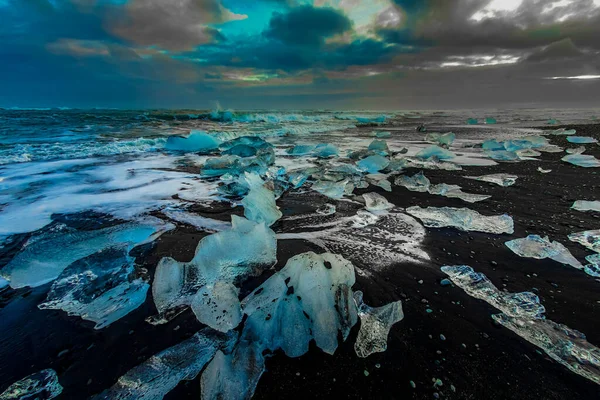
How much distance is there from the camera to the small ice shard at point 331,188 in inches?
157

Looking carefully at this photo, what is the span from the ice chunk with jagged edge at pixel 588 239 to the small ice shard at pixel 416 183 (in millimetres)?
1774

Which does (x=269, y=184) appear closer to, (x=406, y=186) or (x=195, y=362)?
(x=406, y=186)

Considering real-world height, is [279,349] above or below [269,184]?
below

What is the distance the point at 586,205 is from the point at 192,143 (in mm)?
8985

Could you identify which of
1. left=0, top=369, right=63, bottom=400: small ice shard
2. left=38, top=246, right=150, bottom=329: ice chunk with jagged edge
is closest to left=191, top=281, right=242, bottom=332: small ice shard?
left=38, top=246, right=150, bottom=329: ice chunk with jagged edge

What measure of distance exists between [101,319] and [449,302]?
7.40 ft

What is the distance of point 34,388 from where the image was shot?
1.24 m

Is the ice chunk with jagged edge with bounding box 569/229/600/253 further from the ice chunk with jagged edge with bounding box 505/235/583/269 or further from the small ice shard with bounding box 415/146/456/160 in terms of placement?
the small ice shard with bounding box 415/146/456/160

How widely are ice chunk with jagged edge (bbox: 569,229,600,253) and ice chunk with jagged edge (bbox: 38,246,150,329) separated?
3.82m

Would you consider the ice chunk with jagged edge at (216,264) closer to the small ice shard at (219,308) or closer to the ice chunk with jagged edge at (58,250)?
the small ice shard at (219,308)

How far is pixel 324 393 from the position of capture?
1224 millimetres

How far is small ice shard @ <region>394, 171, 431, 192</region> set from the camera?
4.21 meters

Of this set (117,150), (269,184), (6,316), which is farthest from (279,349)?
(117,150)

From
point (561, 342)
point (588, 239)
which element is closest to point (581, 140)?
point (588, 239)
